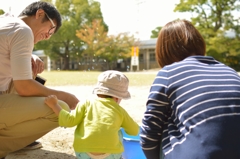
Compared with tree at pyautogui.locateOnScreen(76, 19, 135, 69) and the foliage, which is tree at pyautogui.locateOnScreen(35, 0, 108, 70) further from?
the foliage

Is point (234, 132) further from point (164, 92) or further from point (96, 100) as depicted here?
point (96, 100)

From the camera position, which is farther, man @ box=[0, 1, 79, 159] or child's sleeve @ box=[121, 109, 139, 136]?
man @ box=[0, 1, 79, 159]

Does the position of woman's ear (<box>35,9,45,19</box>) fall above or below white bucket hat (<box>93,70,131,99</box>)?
above

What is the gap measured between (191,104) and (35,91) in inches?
42.6

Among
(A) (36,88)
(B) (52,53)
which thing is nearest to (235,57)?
(B) (52,53)

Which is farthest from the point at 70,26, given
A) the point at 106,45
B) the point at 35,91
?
the point at 35,91

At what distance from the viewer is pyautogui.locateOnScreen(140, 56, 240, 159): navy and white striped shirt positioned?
1.13 meters

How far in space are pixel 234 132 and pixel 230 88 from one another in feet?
0.49

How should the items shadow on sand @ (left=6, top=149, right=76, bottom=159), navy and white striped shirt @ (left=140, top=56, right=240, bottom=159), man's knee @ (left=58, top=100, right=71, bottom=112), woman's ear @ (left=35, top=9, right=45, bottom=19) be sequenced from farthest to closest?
shadow on sand @ (left=6, top=149, right=76, bottom=159) < woman's ear @ (left=35, top=9, right=45, bottom=19) < man's knee @ (left=58, top=100, right=71, bottom=112) < navy and white striped shirt @ (left=140, top=56, right=240, bottom=159)

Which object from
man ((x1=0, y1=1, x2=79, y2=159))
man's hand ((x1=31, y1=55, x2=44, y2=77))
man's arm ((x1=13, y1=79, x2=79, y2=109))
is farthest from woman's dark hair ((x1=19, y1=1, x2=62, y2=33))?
man's arm ((x1=13, y1=79, x2=79, y2=109))

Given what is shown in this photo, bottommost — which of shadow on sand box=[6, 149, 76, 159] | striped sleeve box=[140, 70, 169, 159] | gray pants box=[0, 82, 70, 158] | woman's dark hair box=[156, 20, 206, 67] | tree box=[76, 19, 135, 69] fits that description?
tree box=[76, 19, 135, 69]

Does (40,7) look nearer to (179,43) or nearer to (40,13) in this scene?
(40,13)

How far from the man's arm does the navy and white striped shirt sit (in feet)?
2.87

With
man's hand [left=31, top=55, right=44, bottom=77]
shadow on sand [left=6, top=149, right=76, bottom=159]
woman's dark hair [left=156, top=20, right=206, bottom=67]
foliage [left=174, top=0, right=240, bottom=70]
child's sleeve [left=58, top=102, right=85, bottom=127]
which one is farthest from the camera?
foliage [left=174, top=0, right=240, bottom=70]
